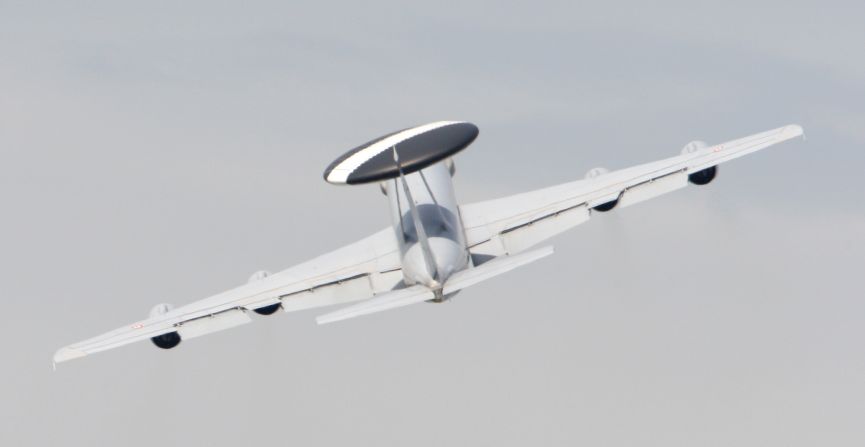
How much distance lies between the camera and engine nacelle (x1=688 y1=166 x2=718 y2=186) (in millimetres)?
107625

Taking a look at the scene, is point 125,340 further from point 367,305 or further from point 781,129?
point 781,129

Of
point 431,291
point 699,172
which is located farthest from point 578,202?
point 431,291

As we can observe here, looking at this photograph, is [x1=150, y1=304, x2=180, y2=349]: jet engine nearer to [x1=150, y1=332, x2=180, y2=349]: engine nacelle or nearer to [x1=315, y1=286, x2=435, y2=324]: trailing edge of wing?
[x1=150, y1=332, x2=180, y2=349]: engine nacelle

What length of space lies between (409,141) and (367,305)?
6.74 meters

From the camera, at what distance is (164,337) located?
4149 inches

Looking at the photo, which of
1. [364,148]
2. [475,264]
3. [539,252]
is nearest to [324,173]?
[364,148]

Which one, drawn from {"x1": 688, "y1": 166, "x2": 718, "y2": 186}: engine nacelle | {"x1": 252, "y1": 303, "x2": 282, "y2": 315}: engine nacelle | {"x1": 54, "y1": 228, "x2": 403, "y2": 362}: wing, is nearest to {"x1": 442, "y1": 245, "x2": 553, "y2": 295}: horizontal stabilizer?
{"x1": 54, "y1": 228, "x2": 403, "y2": 362}: wing

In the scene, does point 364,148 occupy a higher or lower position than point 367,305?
higher

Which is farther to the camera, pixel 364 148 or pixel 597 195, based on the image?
pixel 597 195

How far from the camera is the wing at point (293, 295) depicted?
342ft

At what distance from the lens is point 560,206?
343 ft

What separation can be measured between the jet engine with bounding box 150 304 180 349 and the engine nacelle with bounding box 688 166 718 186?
83.7 feet

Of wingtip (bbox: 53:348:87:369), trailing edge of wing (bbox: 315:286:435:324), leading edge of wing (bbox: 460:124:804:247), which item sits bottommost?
trailing edge of wing (bbox: 315:286:435:324)

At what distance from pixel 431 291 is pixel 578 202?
12.5m
